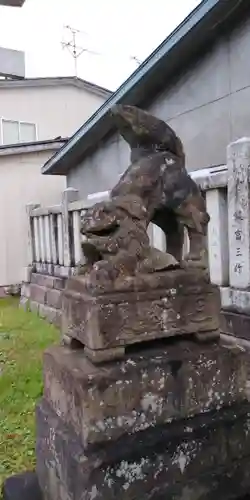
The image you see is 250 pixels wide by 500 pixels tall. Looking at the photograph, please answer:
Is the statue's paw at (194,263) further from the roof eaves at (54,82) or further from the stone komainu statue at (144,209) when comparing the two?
the roof eaves at (54,82)

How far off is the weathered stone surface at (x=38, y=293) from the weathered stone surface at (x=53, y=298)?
0.67 ft

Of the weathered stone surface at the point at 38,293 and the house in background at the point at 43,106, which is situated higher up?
the house in background at the point at 43,106

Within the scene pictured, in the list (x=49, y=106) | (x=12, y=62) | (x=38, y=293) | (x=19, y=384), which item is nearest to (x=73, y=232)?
(x=38, y=293)

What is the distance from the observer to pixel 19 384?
412 cm

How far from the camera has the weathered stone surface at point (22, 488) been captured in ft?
7.71

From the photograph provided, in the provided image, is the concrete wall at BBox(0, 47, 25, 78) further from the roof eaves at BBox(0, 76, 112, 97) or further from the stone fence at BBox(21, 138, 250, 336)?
the stone fence at BBox(21, 138, 250, 336)

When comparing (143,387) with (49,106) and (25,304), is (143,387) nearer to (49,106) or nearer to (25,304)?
(25,304)

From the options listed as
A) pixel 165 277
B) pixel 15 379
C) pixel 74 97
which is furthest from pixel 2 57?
pixel 165 277

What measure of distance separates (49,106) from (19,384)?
10.7 meters

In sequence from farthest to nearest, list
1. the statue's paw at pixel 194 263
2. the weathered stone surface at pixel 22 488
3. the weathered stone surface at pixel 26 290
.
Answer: the weathered stone surface at pixel 26 290 < the weathered stone surface at pixel 22 488 < the statue's paw at pixel 194 263

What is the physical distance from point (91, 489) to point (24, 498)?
73 centimetres

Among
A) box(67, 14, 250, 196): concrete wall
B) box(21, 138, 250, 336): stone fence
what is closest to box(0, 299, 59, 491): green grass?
box(21, 138, 250, 336): stone fence

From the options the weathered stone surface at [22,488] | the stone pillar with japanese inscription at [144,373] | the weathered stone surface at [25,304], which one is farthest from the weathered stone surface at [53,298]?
the stone pillar with japanese inscription at [144,373]

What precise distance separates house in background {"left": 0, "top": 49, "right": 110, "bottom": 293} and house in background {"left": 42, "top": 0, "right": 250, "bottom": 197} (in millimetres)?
3312
